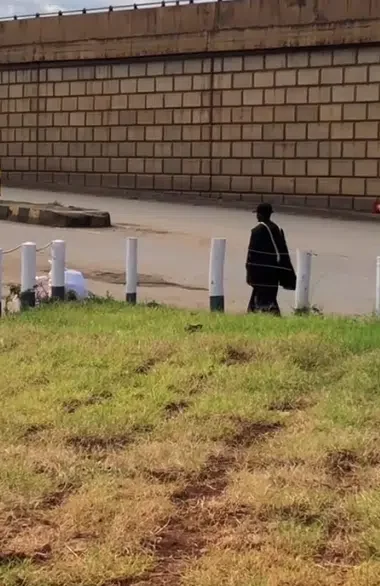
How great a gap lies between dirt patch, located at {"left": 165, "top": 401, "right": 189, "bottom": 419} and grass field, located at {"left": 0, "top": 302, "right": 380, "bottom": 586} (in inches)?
0.6

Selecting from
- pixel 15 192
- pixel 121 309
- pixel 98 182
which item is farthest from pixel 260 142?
pixel 121 309

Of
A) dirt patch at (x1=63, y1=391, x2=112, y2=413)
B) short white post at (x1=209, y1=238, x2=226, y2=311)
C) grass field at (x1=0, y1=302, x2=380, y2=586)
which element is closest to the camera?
grass field at (x1=0, y1=302, x2=380, y2=586)

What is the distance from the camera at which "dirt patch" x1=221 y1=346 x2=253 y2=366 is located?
23.6ft

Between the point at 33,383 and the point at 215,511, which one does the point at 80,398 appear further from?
the point at 215,511

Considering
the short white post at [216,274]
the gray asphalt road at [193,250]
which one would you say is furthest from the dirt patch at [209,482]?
the gray asphalt road at [193,250]

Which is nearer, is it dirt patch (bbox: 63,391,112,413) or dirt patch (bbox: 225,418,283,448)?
dirt patch (bbox: 225,418,283,448)

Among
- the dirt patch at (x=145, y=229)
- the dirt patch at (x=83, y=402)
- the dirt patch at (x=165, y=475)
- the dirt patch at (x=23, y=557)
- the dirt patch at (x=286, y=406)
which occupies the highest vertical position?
the dirt patch at (x=145, y=229)

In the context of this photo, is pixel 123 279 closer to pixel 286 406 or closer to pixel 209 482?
pixel 286 406

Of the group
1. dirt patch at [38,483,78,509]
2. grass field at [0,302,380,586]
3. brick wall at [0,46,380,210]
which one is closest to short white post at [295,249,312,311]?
grass field at [0,302,380,586]

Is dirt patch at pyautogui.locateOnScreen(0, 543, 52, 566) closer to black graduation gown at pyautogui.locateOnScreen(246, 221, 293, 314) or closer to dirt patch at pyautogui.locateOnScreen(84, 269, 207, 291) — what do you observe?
black graduation gown at pyautogui.locateOnScreen(246, 221, 293, 314)

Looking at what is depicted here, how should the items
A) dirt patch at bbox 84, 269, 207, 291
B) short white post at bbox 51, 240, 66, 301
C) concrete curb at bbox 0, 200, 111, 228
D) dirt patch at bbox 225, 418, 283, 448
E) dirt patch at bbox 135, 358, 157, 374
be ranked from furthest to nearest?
1. concrete curb at bbox 0, 200, 111, 228
2. dirt patch at bbox 84, 269, 207, 291
3. short white post at bbox 51, 240, 66, 301
4. dirt patch at bbox 135, 358, 157, 374
5. dirt patch at bbox 225, 418, 283, 448

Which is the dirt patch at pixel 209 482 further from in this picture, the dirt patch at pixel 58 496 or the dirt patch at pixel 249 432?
the dirt patch at pixel 58 496

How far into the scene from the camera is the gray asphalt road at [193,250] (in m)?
13.1

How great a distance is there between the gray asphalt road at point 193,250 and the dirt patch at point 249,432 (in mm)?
5872
